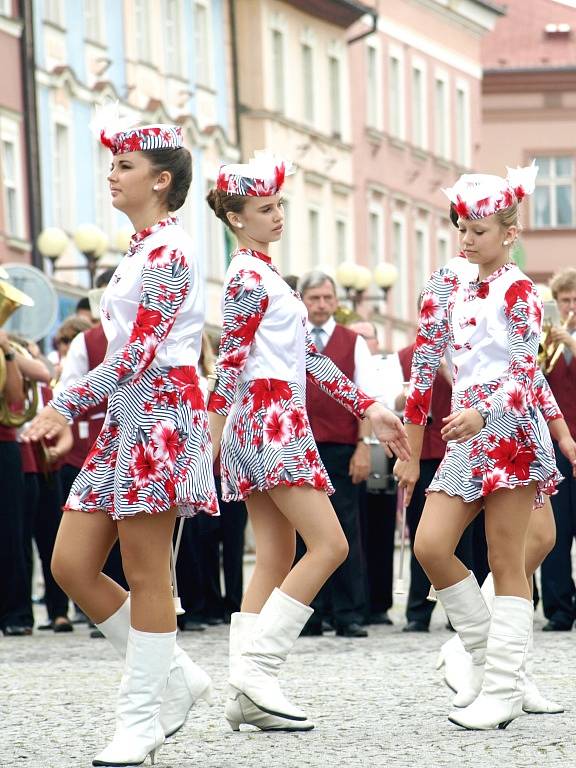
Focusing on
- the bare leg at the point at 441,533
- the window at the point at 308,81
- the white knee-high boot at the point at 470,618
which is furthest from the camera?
the window at the point at 308,81

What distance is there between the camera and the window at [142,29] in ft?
129

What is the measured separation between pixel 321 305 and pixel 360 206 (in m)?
37.0

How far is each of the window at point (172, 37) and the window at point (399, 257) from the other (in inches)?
479

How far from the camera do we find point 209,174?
1686 inches

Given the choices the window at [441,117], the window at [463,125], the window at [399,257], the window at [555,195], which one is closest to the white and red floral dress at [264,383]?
the window at [399,257]

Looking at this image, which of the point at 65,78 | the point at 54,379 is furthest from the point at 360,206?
the point at 54,379

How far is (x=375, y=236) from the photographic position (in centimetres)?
5191

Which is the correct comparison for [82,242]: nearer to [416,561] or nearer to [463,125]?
[416,561]

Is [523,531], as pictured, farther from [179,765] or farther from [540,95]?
[540,95]

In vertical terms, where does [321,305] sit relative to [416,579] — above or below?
above

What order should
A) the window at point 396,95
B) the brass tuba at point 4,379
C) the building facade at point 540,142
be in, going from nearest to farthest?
the brass tuba at point 4,379 → the window at point 396,95 → the building facade at point 540,142

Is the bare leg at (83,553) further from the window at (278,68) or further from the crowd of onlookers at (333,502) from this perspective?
the window at (278,68)

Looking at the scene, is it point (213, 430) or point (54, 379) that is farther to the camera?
point (54, 379)

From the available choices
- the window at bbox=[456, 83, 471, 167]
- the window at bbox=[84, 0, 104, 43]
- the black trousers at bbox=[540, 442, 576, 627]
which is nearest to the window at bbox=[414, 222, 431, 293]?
the window at bbox=[456, 83, 471, 167]
